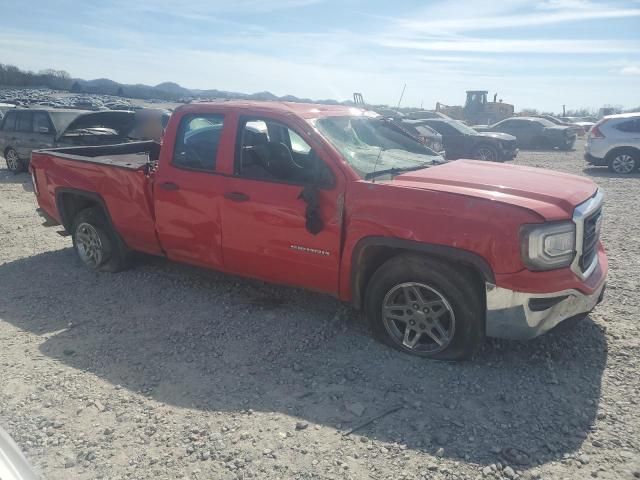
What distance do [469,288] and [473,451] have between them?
1054 mm

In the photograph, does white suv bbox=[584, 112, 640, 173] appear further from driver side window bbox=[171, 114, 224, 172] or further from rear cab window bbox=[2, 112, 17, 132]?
rear cab window bbox=[2, 112, 17, 132]

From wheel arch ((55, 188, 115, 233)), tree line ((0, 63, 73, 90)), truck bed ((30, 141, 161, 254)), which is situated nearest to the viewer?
truck bed ((30, 141, 161, 254))

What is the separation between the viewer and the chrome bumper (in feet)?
10.5

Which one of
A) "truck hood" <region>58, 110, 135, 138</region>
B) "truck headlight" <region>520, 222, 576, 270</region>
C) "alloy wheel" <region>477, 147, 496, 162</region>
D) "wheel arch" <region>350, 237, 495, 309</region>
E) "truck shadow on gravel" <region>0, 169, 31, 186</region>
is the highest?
"truck hood" <region>58, 110, 135, 138</region>

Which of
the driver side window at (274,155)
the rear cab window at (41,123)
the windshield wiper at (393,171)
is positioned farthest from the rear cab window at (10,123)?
the windshield wiper at (393,171)

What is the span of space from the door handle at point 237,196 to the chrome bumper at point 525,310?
80.7 inches

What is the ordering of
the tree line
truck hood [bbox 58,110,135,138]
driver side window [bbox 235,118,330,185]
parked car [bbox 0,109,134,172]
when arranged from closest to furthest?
1. driver side window [bbox 235,118,330,185]
2. parked car [bbox 0,109,134,172]
3. truck hood [bbox 58,110,135,138]
4. the tree line

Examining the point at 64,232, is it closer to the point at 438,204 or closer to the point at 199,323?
the point at 199,323

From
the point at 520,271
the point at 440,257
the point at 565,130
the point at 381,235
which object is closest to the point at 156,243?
the point at 381,235

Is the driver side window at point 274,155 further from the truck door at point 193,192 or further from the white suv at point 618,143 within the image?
the white suv at point 618,143

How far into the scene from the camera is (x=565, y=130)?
21.6 m

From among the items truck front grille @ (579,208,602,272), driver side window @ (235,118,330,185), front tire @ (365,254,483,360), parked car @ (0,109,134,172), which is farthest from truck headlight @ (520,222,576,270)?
parked car @ (0,109,134,172)

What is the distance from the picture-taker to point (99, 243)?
5613 millimetres

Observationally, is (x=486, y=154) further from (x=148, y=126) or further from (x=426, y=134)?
(x=148, y=126)
